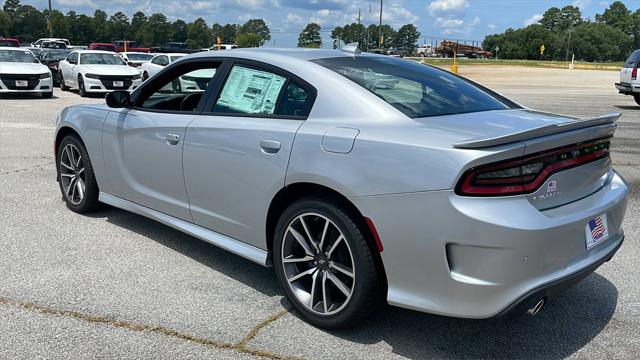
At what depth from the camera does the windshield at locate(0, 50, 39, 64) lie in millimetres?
18281

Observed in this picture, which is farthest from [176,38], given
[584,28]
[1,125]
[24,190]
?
[24,190]

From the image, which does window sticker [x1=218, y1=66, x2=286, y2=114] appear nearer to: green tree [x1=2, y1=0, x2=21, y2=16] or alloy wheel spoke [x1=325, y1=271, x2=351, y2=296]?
alloy wheel spoke [x1=325, y1=271, x2=351, y2=296]

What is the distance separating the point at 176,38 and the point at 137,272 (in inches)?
4102

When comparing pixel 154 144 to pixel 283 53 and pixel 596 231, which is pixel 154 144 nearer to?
pixel 283 53

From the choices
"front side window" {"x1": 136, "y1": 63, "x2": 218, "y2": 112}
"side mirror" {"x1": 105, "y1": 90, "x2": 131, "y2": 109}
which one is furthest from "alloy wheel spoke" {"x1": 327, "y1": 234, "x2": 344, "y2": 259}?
"side mirror" {"x1": 105, "y1": 90, "x2": 131, "y2": 109}

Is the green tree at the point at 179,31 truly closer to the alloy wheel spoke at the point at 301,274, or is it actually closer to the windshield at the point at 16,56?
the windshield at the point at 16,56

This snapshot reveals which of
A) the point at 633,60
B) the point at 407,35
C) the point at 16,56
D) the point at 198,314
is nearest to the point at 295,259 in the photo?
the point at 198,314

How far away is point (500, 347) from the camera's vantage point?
10.4 feet

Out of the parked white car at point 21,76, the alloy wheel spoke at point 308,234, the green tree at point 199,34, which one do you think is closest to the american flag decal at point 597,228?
the alloy wheel spoke at point 308,234

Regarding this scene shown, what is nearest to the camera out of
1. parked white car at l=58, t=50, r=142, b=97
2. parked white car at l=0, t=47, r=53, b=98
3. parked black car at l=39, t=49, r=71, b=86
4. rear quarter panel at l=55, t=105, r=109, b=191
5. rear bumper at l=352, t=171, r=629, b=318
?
rear bumper at l=352, t=171, r=629, b=318

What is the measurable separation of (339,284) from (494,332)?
0.95 meters

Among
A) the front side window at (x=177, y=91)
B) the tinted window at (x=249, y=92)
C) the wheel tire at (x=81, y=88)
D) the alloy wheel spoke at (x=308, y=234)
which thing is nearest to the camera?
the alloy wheel spoke at (x=308, y=234)

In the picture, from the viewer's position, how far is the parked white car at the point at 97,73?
18859 mm

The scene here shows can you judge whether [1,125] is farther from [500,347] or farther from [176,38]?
[176,38]
